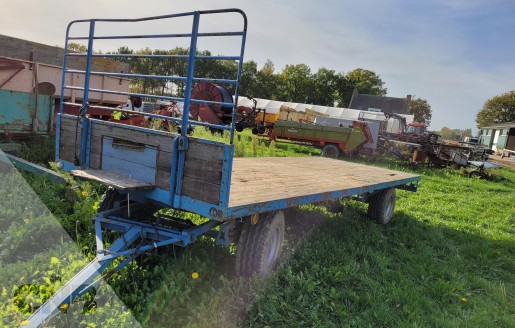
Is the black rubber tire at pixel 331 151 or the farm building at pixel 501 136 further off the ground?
the farm building at pixel 501 136

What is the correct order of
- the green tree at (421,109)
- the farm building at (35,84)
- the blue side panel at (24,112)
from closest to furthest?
the blue side panel at (24,112) < the farm building at (35,84) < the green tree at (421,109)

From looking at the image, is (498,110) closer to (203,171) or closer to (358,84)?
(358,84)

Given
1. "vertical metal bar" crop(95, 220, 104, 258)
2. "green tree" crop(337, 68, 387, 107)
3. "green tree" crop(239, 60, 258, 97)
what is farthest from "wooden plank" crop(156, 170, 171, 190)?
"green tree" crop(337, 68, 387, 107)

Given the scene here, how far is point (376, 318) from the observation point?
3.40 meters

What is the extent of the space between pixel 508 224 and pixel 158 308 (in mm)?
7301

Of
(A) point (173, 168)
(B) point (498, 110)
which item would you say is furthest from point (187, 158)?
(B) point (498, 110)

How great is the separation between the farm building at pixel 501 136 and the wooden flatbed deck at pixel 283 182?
38255 millimetres

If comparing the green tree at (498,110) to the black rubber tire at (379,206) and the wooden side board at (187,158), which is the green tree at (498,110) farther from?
the wooden side board at (187,158)

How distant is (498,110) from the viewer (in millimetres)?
55719

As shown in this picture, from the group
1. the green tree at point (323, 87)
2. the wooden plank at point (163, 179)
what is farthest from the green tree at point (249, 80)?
the wooden plank at point (163, 179)

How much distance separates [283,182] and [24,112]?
4.22 meters

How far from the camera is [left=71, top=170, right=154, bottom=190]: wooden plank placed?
287 cm

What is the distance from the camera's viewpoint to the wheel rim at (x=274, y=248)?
3689 millimetres

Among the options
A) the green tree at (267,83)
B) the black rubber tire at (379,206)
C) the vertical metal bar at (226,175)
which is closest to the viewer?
the vertical metal bar at (226,175)
